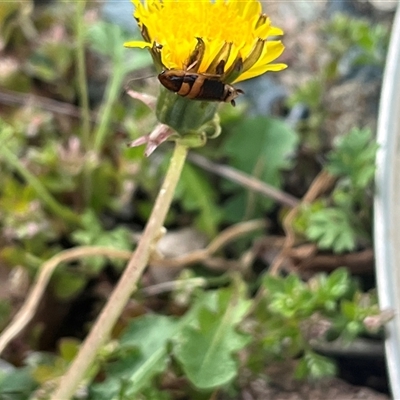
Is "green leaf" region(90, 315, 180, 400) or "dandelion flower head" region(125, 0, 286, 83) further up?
"dandelion flower head" region(125, 0, 286, 83)

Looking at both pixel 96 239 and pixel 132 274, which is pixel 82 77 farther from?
pixel 132 274

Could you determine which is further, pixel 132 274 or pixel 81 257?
pixel 81 257

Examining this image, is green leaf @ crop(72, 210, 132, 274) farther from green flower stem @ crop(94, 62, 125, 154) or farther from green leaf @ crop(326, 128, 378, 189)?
green leaf @ crop(326, 128, 378, 189)

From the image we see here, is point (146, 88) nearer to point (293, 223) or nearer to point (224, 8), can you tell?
point (293, 223)

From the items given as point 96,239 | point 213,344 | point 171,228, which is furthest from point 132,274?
point 171,228

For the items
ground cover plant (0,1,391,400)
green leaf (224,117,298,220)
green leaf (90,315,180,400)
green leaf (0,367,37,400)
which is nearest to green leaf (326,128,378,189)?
ground cover plant (0,1,391,400)

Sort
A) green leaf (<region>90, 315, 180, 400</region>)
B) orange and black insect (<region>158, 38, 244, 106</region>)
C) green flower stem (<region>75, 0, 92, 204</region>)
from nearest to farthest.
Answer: orange and black insect (<region>158, 38, 244, 106</region>) < green leaf (<region>90, 315, 180, 400</region>) < green flower stem (<region>75, 0, 92, 204</region>)

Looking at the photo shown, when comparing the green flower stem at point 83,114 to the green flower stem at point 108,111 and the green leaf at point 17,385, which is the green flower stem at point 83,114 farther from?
the green leaf at point 17,385

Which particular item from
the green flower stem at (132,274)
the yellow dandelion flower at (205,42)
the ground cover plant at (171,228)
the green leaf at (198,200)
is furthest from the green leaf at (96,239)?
the yellow dandelion flower at (205,42)

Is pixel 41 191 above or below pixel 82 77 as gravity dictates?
below
